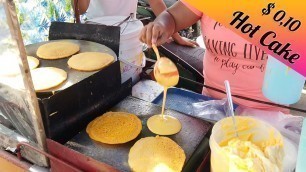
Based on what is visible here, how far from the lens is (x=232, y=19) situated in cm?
50

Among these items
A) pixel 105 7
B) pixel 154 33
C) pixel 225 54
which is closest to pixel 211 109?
pixel 225 54

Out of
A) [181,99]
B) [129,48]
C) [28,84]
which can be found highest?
[28,84]

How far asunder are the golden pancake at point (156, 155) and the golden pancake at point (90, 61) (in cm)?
43

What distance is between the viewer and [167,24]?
59.3 inches

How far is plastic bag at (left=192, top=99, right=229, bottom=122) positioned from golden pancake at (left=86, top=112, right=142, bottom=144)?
373mm

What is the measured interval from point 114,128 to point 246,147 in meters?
0.48

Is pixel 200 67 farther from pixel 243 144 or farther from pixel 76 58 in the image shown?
pixel 243 144

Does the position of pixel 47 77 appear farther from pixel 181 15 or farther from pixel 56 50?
pixel 181 15

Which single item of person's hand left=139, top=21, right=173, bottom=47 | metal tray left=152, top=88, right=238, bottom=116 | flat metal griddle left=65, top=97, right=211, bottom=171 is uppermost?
person's hand left=139, top=21, right=173, bottom=47

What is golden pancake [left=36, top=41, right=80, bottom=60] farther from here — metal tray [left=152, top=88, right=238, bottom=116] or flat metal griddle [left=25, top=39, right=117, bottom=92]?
metal tray [left=152, top=88, right=238, bottom=116]

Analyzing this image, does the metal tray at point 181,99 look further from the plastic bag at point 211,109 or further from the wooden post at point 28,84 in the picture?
the wooden post at point 28,84

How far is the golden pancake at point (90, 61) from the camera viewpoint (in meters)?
1.22

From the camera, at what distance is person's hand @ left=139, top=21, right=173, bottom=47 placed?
4.47 feet

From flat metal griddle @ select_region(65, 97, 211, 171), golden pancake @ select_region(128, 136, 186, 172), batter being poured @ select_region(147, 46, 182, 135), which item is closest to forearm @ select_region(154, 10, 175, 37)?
batter being poured @ select_region(147, 46, 182, 135)
